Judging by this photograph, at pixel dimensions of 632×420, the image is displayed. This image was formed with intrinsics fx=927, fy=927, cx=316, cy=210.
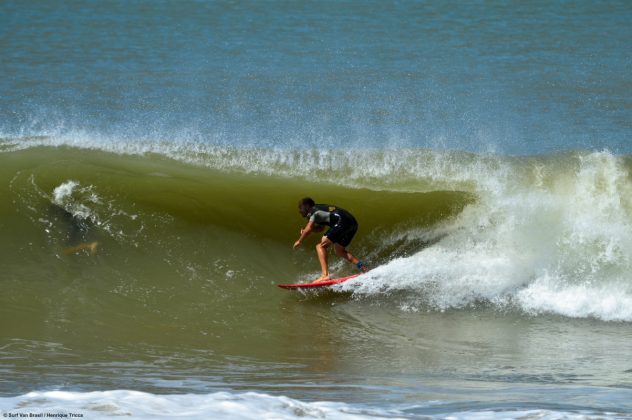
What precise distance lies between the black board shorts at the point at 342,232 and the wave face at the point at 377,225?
19.4 inches

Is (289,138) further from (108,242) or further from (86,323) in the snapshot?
(86,323)

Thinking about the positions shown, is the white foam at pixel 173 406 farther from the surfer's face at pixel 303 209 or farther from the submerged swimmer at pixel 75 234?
the submerged swimmer at pixel 75 234

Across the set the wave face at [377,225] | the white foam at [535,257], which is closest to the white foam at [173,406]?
the wave face at [377,225]

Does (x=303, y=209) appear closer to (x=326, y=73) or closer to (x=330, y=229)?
(x=330, y=229)

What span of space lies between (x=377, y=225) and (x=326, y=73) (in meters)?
14.0

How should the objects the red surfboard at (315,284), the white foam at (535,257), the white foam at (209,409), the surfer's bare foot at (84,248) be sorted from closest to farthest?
the white foam at (209,409)
the white foam at (535,257)
the red surfboard at (315,284)
the surfer's bare foot at (84,248)

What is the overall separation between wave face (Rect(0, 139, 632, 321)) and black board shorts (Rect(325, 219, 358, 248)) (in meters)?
0.49

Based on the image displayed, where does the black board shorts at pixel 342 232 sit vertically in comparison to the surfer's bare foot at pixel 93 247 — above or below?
above

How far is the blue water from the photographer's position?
1936 centimetres

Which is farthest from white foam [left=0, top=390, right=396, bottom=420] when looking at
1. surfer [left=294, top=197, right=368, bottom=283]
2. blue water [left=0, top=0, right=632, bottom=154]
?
blue water [left=0, top=0, right=632, bottom=154]

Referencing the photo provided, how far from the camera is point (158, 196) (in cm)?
1279

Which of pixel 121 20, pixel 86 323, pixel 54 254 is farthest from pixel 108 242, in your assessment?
pixel 121 20

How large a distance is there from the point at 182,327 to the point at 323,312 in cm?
167

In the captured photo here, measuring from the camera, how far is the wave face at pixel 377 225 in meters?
10.9
